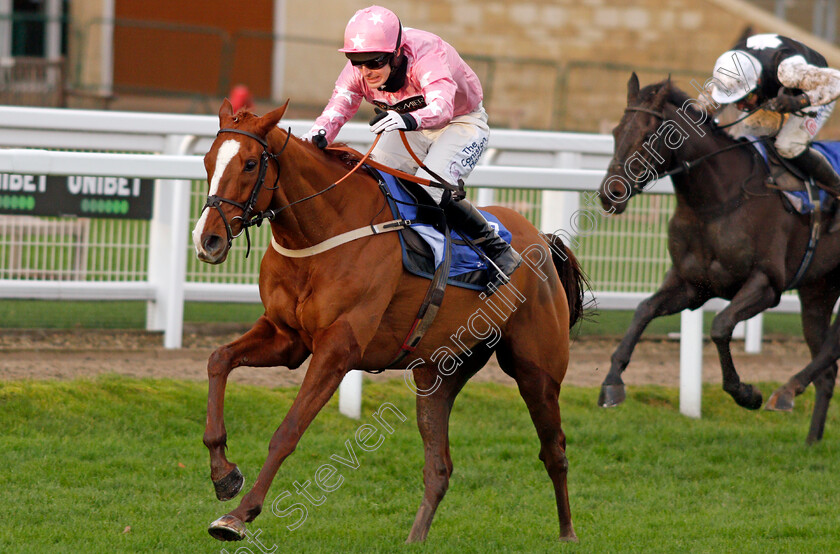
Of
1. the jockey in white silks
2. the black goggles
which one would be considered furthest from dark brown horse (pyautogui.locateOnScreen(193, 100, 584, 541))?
the jockey in white silks

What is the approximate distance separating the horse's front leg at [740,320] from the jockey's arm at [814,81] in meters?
1.04

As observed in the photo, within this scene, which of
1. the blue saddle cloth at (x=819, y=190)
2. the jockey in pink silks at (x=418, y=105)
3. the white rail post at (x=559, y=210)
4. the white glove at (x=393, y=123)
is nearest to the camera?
the white glove at (x=393, y=123)

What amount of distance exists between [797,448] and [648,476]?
1.14 metres

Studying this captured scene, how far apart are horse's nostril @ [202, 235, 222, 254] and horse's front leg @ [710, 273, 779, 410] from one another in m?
3.31

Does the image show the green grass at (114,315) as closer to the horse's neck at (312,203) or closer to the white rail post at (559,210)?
the white rail post at (559,210)

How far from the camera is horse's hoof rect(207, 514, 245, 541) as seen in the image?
12.5ft

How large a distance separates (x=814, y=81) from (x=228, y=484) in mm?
4150

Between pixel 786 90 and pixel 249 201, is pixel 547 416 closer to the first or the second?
pixel 249 201

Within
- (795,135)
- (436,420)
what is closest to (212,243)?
(436,420)

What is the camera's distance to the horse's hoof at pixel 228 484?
411 cm

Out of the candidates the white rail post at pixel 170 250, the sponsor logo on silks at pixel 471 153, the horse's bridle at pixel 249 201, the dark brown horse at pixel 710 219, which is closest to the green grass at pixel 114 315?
the white rail post at pixel 170 250

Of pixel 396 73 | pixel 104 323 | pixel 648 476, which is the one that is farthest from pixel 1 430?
pixel 648 476

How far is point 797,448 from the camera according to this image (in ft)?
21.8

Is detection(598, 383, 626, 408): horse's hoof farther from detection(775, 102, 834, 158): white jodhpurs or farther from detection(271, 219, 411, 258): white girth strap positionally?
detection(271, 219, 411, 258): white girth strap
